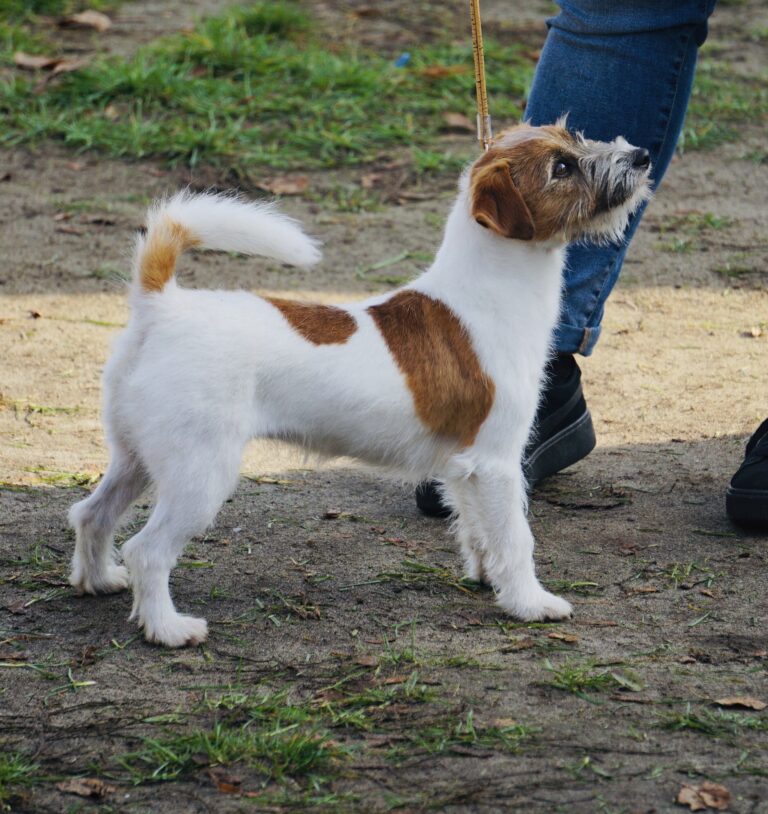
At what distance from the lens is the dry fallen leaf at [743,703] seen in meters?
2.75

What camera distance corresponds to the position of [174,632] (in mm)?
3125

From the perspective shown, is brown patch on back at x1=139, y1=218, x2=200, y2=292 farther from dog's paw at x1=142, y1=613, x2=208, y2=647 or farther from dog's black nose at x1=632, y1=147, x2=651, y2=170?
dog's black nose at x1=632, y1=147, x2=651, y2=170

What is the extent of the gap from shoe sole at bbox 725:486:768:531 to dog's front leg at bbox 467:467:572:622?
85 centimetres

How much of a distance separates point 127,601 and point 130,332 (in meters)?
0.82

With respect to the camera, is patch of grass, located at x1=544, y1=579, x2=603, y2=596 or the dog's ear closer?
the dog's ear

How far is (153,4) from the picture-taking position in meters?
9.70

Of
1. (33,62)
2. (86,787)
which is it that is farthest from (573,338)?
(33,62)

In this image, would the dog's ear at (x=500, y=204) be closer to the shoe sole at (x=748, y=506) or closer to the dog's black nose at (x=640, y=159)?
the dog's black nose at (x=640, y=159)

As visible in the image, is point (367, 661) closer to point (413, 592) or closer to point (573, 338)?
point (413, 592)

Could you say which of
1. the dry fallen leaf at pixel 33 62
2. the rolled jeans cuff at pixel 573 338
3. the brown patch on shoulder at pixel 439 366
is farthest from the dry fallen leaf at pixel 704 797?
the dry fallen leaf at pixel 33 62

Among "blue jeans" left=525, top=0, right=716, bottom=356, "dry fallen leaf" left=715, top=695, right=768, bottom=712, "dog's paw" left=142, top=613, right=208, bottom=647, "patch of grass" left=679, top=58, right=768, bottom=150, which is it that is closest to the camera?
"dry fallen leaf" left=715, top=695, right=768, bottom=712

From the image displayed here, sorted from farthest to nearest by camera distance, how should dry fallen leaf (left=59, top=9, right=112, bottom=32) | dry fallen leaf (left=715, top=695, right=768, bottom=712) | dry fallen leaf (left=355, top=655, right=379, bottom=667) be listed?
dry fallen leaf (left=59, top=9, right=112, bottom=32) → dry fallen leaf (left=355, top=655, right=379, bottom=667) → dry fallen leaf (left=715, top=695, right=768, bottom=712)

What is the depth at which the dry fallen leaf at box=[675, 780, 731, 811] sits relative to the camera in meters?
2.35

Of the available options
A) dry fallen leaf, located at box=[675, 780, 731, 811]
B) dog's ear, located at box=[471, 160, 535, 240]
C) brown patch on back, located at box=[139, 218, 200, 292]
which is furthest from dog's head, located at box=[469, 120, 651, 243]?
dry fallen leaf, located at box=[675, 780, 731, 811]
